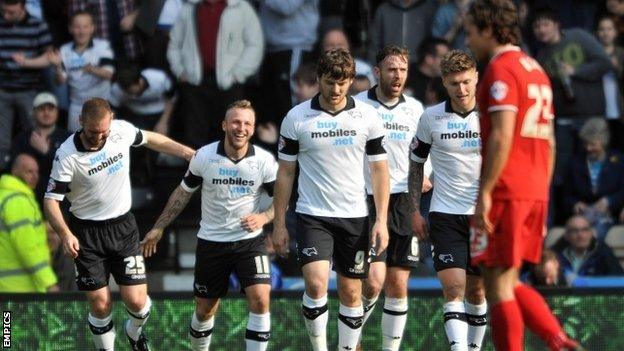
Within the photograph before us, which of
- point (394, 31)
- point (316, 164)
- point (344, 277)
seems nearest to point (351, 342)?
point (344, 277)

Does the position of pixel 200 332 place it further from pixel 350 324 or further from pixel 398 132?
pixel 398 132

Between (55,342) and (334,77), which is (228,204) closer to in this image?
(334,77)

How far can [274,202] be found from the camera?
12305 mm

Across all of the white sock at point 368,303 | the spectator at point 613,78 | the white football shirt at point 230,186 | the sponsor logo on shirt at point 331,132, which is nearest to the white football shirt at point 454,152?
the sponsor logo on shirt at point 331,132

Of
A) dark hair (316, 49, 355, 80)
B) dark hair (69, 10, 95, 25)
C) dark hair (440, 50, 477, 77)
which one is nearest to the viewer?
dark hair (316, 49, 355, 80)

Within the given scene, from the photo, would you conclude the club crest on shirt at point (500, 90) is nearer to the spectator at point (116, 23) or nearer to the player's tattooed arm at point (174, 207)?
the player's tattooed arm at point (174, 207)

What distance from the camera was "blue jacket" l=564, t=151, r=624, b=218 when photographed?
1684cm

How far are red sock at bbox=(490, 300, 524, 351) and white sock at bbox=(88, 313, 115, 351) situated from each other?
14.8ft

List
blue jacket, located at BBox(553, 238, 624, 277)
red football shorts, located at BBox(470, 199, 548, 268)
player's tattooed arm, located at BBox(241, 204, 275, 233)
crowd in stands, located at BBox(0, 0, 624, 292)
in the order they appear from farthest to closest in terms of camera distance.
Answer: crowd in stands, located at BBox(0, 0, 624, 292)
blue jacket, located at BBox(553, 238, 624, 277)
player's tattooed arm, located at BBox(241, 204, 275, 233)
red football shorts, located at BBox(470, 199, 548, 268)

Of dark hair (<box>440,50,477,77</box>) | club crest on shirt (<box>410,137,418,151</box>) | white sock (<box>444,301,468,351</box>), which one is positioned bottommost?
white sock (<box>444,301,468,351</box>)

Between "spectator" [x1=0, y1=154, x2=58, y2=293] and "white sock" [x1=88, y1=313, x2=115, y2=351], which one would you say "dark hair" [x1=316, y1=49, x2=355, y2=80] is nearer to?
"white sock" [x1=88, y1=313, x2=115, y2=351]

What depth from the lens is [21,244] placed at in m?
14.3

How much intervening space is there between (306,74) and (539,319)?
7436mm

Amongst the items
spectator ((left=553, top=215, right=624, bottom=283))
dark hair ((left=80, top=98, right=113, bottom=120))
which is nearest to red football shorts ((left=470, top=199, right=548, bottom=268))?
dark hair ((left=80, top=98, right=113, bottom=120))
